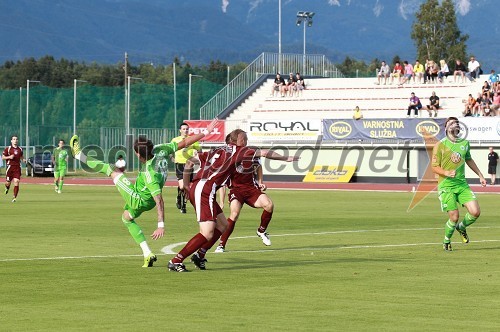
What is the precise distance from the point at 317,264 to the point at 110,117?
76313 mm

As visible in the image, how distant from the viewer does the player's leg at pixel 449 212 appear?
66.4ft

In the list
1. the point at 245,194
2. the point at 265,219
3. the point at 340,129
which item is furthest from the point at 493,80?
the point at 245,194

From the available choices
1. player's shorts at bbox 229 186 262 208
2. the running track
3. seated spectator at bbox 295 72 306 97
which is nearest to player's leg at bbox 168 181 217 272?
player's shorts at bbox 229 186 262 208

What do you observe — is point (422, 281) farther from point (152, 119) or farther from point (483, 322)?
point (152, 119)

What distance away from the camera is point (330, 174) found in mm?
62938

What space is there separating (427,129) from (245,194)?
1573 inches

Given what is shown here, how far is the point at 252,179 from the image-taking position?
2075cm

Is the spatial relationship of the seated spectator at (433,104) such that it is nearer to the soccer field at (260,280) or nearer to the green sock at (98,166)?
the soccer field at (260,280)

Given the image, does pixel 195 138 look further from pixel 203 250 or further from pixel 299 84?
pixel 299 84

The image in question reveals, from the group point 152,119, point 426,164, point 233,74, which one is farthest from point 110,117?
point 426,164

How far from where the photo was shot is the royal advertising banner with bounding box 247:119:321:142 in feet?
209

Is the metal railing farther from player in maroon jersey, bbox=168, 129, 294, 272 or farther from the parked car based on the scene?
player in maroon jersey, bbox=168, 129, 294, 272

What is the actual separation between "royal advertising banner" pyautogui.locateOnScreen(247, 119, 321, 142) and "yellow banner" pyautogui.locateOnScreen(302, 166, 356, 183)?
172 centimetres

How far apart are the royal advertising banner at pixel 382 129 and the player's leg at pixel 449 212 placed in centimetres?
3861
